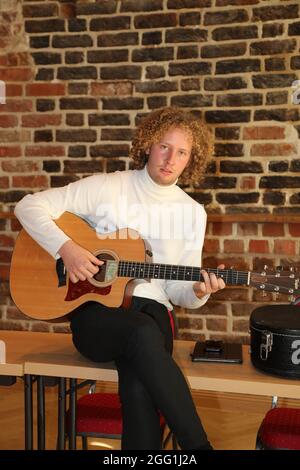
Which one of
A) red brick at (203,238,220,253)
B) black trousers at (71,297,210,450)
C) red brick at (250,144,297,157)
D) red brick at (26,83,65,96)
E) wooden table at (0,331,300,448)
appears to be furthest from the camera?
red brick at (26,83,65,96)

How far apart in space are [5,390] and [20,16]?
2.14 metres

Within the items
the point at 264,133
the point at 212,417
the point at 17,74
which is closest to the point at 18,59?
the point at 17,74

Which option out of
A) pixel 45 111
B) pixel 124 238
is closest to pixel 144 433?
pixel 124 238

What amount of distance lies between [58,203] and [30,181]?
1.18 m

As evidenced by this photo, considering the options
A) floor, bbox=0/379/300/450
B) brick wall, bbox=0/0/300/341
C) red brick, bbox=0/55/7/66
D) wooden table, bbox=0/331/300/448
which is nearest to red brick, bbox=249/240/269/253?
brick wall, bbox=0/0/300/341

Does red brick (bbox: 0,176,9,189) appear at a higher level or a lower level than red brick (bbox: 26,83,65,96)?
lower

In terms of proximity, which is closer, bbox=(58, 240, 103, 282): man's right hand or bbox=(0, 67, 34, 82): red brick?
bbox=(58, 240, 103, 282): man's right hand

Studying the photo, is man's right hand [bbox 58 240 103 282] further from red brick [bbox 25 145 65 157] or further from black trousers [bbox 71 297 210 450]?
red brick [bbox 25 145 65 157]

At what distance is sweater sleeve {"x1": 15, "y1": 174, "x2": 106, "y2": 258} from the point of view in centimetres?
229

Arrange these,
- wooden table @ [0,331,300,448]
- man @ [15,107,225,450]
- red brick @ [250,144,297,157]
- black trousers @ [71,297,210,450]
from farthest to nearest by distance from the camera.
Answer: red brick @ [250,144,297,157] → man @ [15,107,225,450] → wooden table @ [0,331,300,448] → black trousers @ [71,297,210,450]

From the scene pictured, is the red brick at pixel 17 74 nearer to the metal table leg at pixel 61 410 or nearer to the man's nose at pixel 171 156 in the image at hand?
the man's nose at pixel 171 156

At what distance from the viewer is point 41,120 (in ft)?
11.3

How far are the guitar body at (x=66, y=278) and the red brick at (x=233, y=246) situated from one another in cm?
111

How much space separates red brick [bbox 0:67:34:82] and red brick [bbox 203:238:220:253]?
53.6 inches
